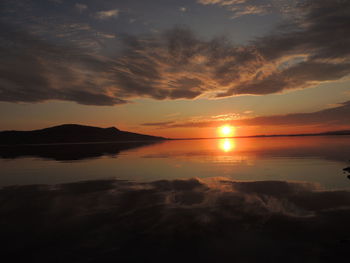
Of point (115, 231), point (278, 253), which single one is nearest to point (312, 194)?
point (278, 253)

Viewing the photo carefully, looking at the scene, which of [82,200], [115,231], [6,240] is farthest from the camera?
[82,200]

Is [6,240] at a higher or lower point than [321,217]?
lower

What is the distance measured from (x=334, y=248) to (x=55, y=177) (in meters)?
22.9

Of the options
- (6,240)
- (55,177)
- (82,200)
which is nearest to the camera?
(6,240)

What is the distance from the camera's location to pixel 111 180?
66.5ft

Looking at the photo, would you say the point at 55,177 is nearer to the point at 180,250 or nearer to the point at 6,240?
the point at 6,240

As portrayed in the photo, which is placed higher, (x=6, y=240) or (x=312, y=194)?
(x=312, y=194)

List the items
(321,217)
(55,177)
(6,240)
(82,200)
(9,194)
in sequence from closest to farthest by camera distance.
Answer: (6,240)
(321,217)
(82,200)
(9,194)
(55,177)

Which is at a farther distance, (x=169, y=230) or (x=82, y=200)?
(x=82, y=200)

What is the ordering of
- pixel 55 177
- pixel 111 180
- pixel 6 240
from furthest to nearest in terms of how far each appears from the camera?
pixel 55 177 → pixel 111 180 → pixel 6 240

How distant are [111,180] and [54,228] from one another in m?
10.6

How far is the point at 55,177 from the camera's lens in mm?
21922

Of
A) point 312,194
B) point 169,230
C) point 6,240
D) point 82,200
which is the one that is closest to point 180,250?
point 169,230

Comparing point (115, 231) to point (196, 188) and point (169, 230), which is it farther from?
point (196, 188)
